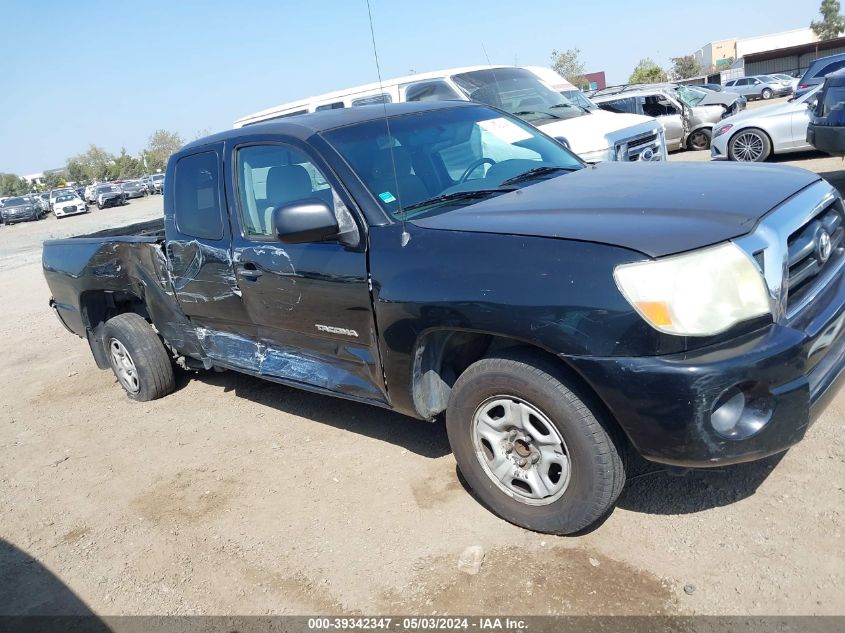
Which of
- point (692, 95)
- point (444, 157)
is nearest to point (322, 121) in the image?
point (444, 157)

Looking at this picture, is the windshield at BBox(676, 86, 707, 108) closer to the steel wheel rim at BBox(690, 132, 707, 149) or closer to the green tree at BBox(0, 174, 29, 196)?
the steel wheel rim at BBox(690, 132, 707, 149)

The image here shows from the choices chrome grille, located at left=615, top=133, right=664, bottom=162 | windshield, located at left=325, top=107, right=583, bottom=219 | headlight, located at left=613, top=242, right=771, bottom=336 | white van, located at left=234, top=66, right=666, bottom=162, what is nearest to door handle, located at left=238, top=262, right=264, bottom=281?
windshield, located at left=325, top=107, right=583, bottom=219

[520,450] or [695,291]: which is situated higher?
Answer: [695,291]

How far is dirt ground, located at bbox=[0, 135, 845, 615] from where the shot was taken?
2645mm

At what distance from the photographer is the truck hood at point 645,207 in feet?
8.29

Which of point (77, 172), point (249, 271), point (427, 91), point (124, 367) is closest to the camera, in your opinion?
point (249, 271)

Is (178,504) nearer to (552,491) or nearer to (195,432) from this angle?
(195,432)

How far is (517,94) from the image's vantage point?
29.4ft

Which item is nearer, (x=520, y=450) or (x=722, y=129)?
(x=520, y=450)

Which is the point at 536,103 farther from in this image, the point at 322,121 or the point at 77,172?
the point at 77,172

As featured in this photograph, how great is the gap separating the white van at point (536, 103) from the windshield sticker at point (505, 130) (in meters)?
3.43

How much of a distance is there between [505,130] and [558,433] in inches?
85.5

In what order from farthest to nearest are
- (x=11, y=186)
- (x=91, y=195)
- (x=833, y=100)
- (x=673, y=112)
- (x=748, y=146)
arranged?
(x=11, y=186) → (x=91, y=195) → (x=673, y=112) → (x=748, y=146) → (x=833, y=100)

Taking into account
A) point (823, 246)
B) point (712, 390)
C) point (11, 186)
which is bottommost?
point (712, 390)
